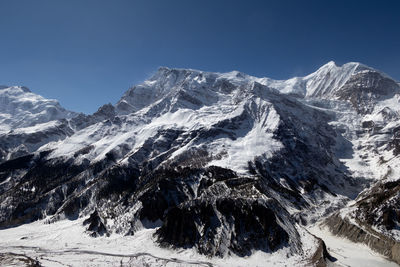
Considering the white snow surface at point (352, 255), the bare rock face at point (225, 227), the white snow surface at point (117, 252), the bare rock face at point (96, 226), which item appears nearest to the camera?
the white snow surface at point (352, 255)

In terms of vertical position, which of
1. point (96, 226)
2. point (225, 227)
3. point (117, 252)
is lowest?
point (117, 252)

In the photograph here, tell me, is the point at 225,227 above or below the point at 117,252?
above

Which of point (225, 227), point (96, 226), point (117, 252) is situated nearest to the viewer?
point (225, 227)

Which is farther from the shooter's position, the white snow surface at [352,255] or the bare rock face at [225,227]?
the bare rock face at [225,227]

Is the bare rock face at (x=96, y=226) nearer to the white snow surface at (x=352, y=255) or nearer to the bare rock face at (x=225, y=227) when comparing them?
the bare rock face at (x=225, y=227)

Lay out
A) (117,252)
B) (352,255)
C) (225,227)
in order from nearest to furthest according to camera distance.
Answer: (352,255) < (225,227) < (117,252)

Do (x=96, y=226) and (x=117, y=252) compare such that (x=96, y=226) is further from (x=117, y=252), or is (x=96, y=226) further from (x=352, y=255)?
(x=352, y=255)

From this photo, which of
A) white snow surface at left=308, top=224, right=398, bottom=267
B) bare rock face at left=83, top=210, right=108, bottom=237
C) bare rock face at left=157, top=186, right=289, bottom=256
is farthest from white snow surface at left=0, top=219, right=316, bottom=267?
white snow surface at left=308, top=224, right=398, bottom=267

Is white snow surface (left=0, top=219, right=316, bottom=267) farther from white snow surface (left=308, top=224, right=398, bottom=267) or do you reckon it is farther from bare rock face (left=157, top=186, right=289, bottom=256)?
white snow surface (left=308, top=224, right=398, bottom=267)

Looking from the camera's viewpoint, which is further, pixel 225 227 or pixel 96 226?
pixel 96 226

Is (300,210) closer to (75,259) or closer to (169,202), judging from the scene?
(169,202)

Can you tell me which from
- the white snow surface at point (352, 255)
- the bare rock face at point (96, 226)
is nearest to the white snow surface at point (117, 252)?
the bare rock face at point (96, 226)

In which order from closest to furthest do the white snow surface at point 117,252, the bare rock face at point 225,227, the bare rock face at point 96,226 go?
the white snow surface at point 117,252, the bare rock face at point 225,227, the bare rock face at point 96,226

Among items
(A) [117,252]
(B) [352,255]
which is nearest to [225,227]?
(A) [117,252]
